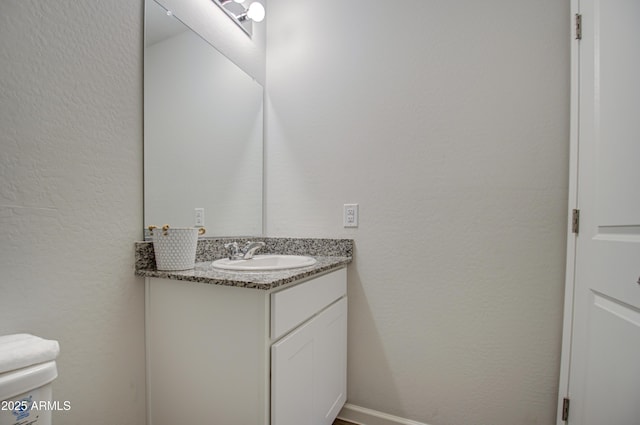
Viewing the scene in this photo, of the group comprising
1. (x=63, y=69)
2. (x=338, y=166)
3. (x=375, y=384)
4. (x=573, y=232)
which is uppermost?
(x=63, y=69)

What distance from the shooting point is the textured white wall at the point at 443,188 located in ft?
4.11

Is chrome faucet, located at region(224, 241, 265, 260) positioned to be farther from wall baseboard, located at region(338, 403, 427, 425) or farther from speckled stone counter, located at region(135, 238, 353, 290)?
wall baseboard, located at region(338, 403, 427, 425)

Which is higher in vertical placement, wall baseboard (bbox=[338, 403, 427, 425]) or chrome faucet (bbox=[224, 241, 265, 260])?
chrome faucet (bbox=[224, 241, 265, 260])

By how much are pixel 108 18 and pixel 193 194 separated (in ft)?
2.28

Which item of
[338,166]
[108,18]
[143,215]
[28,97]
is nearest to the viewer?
[28,97]

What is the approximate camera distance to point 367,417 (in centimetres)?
149

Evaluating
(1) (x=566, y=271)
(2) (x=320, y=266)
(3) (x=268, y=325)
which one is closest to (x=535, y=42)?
(1) (x=566, y=271)

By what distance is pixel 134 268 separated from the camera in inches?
42.4

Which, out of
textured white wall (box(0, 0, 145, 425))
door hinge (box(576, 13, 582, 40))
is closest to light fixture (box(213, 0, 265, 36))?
textured white wall (box(0, 0, 145, 425))

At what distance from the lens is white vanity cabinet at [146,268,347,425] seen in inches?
35.5

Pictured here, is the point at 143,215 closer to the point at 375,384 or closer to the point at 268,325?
the point at 268,325

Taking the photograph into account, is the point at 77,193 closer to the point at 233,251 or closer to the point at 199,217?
the point at 199,217

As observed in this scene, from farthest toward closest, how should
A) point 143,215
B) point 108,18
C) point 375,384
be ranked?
1. point 375,384
2. point 143,215
3. point 108,18

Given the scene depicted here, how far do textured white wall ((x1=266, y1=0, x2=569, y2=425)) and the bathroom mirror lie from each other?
0.84 feet
